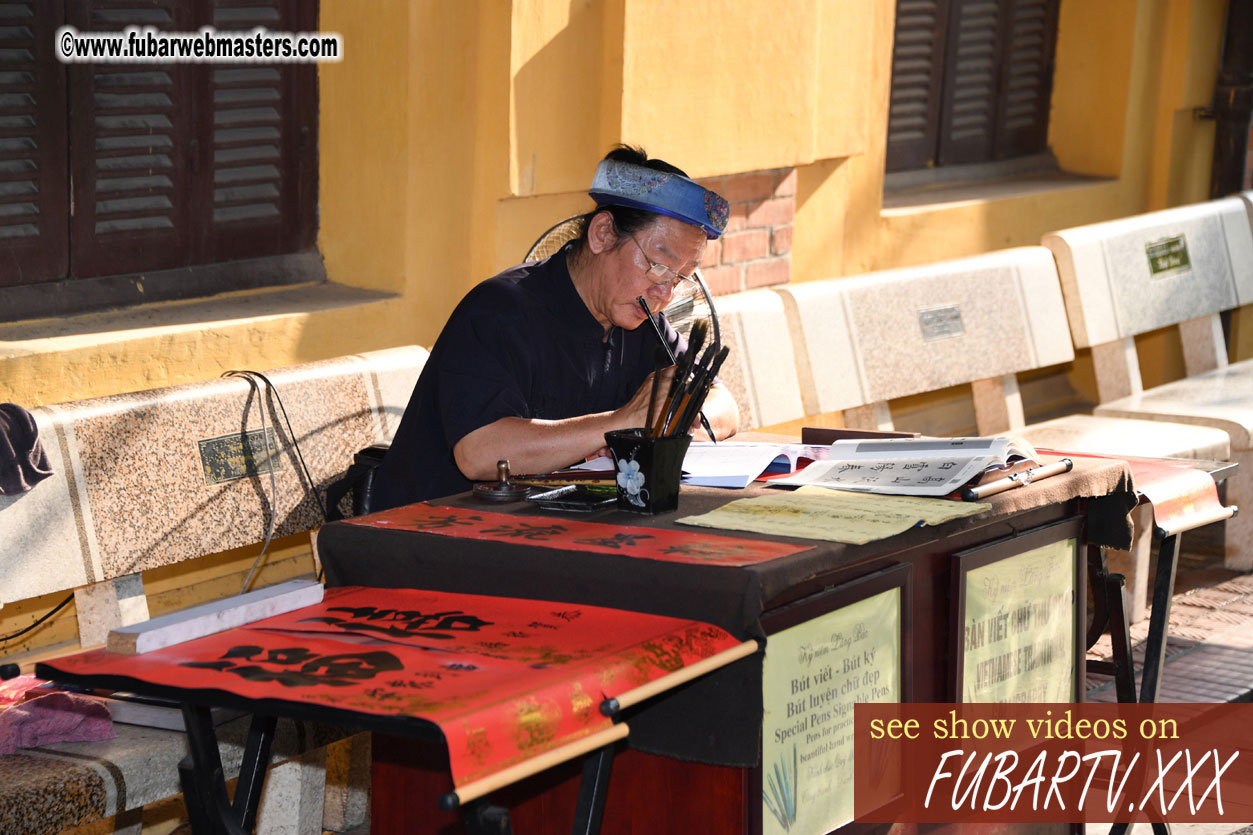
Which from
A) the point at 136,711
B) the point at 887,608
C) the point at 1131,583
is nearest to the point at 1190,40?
the point at 1131,583

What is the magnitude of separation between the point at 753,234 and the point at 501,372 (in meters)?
2.10

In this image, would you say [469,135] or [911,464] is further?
[469,135]

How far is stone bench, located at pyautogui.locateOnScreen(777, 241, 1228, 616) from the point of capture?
4.47 m

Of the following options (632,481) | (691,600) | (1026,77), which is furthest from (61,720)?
(1026,77)

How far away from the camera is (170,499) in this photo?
124 inches

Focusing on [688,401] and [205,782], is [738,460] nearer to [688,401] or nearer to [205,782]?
[688,401]

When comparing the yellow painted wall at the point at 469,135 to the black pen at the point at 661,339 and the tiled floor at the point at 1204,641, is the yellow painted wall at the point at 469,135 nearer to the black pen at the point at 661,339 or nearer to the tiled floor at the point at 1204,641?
the black pen at the point at 661,339

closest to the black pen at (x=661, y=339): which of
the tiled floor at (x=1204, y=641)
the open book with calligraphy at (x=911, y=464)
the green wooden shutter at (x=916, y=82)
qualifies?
the open book with calligraphy at (x=911, y=464)
